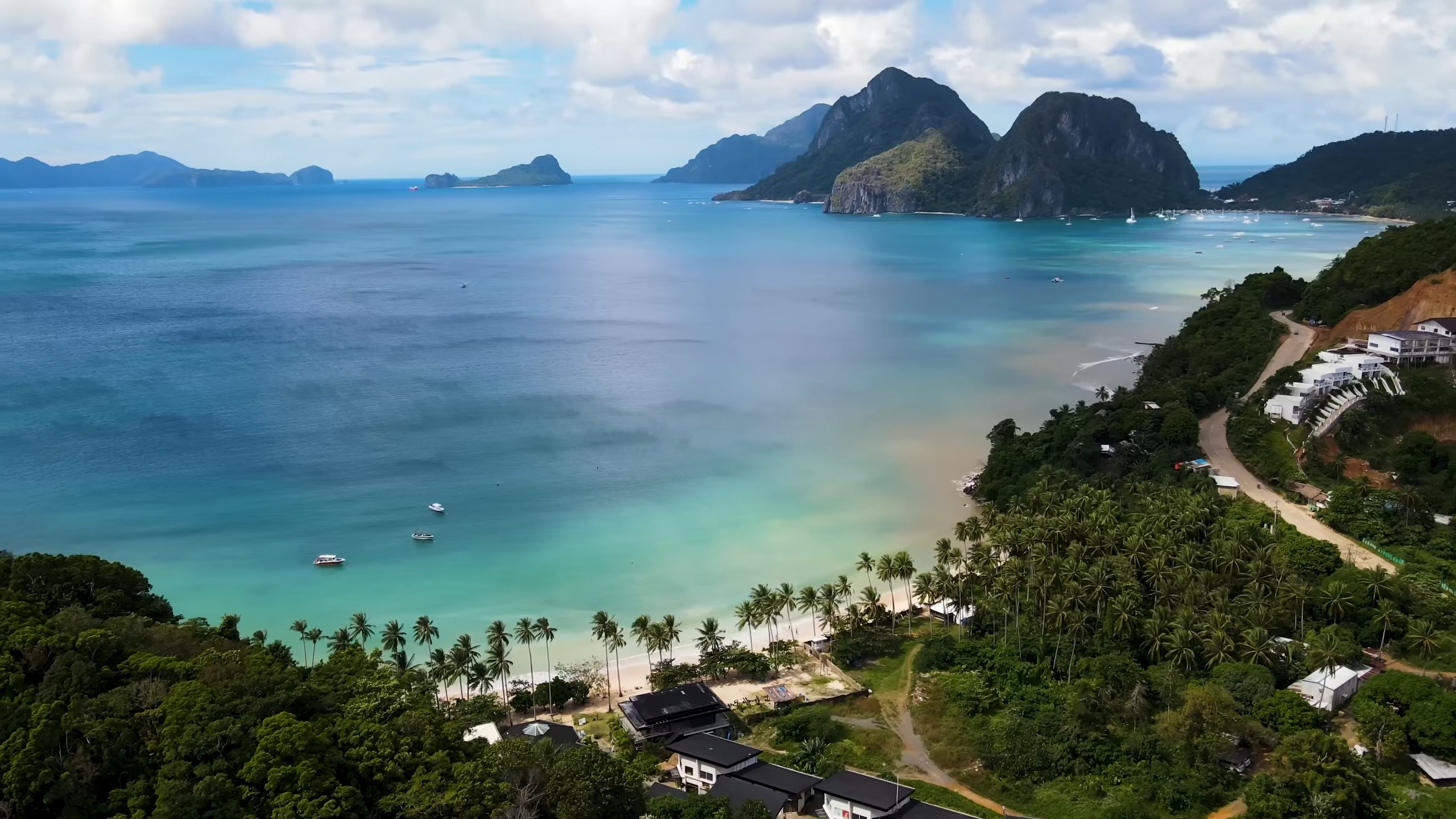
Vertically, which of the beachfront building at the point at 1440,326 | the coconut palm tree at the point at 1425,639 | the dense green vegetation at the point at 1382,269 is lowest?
the coconut palm tree at the point at 1425,639

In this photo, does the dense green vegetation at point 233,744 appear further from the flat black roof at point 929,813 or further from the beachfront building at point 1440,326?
the beachfront building at point 1440,326

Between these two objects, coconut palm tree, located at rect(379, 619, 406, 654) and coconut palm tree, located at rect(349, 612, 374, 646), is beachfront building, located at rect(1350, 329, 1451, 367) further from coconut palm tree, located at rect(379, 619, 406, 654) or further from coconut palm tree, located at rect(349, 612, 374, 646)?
coconut palm tree, located at rect(349, 612, 374, 646)

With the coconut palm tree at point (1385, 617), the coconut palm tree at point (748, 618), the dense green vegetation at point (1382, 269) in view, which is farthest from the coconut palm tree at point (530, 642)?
the dense green vegetation at point (1382, 269)

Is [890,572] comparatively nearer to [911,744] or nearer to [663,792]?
[911,744]

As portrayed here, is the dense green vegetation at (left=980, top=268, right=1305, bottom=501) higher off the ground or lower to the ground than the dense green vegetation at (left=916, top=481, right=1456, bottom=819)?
higher

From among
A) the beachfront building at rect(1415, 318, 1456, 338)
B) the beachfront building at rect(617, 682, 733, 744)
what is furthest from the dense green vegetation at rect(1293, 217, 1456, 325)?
the beachfront building at rect(617, 682, 733, 744)

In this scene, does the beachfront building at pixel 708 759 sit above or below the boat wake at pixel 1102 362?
below
